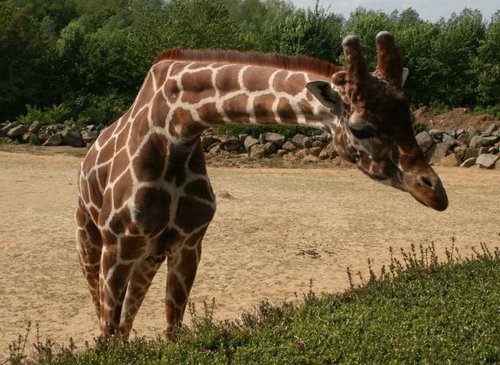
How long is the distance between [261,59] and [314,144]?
17.8m

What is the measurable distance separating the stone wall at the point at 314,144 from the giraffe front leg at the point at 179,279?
52.0 feet

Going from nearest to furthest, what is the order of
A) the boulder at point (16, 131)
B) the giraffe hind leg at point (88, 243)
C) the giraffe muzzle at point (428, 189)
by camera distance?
the giraffe muzzle at point (428, 189)
the giraffe hind leg at point (88, 243)
the boulder at point (16, 131)

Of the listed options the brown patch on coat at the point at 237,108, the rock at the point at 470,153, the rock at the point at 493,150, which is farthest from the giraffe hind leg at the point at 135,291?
the rock at the point at 493,150

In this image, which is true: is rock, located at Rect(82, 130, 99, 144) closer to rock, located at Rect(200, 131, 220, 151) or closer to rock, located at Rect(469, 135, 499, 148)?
rock, located at Rect(200, 131, 220, 151)

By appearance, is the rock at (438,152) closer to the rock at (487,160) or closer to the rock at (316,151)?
the rock at (487,160)

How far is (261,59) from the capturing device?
12.6 ft

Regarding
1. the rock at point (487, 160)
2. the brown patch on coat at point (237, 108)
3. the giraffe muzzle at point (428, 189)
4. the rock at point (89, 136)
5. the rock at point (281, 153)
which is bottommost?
the rock at point (89, 136)

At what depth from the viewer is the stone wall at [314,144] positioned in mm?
20094

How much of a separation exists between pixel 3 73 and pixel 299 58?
28.2m

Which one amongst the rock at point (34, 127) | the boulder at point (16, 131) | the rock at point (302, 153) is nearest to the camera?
the rock at point (302, 153)

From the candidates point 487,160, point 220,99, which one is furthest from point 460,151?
point 220,99

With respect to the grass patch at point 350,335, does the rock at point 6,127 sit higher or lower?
lower

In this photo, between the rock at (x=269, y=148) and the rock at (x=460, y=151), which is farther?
the rock at (x=269, y=148)

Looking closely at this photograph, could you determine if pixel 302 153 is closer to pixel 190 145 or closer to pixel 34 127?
pixel 34 127
